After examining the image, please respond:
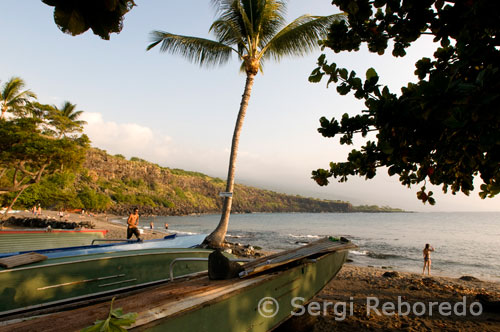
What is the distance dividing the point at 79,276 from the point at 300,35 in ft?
35.7

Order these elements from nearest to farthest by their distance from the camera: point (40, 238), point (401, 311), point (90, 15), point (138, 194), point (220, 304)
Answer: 1. point (90, 15)
2. point (220, 304)
3. point (401, 311)
4. point (40, 238)
5. point (138, 194)

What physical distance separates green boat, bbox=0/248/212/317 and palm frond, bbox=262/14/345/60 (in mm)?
9474

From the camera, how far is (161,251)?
16.3 ft

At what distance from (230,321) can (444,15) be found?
10.6 feet

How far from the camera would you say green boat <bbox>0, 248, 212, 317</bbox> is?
3.41 meters

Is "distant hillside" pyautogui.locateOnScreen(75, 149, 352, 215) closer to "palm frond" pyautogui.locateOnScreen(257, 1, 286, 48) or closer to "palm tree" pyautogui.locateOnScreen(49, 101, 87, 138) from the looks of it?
"palm tree" pyautogui.locateOnScreen(49, 101, 87, 138)

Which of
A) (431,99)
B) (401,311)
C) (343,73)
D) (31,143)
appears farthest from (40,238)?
(431,99)

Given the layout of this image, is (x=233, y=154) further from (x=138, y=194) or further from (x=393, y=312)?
(x=138, y=194)

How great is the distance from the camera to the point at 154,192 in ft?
317

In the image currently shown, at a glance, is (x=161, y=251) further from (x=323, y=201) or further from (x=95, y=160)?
(x=323, y=201)

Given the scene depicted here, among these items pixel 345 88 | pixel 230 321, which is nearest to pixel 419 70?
pixel 345 88

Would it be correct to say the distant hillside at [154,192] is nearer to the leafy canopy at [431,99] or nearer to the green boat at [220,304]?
the green boat at [220,304]

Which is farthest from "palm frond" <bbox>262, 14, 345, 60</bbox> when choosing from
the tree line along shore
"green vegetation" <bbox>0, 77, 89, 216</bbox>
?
the tree line along shore

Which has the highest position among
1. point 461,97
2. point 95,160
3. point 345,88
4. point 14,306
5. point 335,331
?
point 95,160
